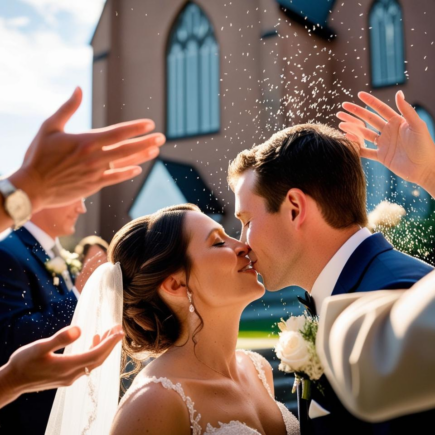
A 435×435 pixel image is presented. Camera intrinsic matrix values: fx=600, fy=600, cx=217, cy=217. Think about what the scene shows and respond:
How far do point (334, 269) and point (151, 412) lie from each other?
112cm

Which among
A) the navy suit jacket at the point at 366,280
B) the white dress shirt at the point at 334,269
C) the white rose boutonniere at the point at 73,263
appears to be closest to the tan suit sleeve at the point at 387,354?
the navy suit jacket at the point at 366,280

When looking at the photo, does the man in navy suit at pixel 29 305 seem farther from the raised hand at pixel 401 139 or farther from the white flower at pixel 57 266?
the raised hand at pixel 401 139

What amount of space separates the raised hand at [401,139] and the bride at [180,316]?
0.94 metres

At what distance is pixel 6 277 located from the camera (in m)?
4.18

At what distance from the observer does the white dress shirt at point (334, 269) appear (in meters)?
2.73

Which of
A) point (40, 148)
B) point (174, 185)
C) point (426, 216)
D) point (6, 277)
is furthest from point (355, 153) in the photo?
point (174, 185)

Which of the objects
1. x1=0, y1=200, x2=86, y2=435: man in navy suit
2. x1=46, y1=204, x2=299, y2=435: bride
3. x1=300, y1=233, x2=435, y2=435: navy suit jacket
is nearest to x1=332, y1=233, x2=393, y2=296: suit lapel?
x1=300, y1=233, x2=435, y2=435: navy suit jacket

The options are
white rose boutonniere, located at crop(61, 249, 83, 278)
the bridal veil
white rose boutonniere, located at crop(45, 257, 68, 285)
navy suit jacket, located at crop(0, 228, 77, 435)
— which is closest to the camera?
Answer: the bridal veil

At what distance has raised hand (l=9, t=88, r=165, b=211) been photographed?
5.33 feet

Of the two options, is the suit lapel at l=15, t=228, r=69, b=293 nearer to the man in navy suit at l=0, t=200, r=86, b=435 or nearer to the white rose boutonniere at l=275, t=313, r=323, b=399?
the man in navy suit at l=0, t=200, r=86, b=435

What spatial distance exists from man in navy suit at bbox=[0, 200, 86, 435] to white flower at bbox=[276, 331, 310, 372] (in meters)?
1.91

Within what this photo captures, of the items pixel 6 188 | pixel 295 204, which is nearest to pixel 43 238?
pixel 295 204

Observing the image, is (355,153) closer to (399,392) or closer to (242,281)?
(242,281)

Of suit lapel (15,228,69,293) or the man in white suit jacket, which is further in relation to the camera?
suit lapel (15,228,69,293)
